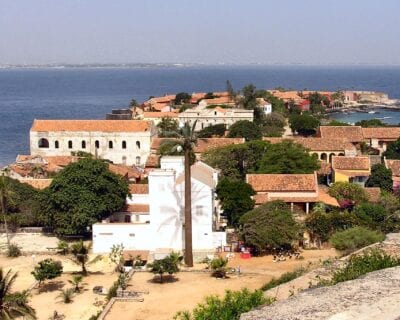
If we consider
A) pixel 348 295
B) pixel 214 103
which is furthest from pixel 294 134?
pixel 348 295

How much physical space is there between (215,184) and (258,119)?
127 feet

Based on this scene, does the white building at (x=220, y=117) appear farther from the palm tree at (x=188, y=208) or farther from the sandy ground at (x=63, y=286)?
the palm tree at (x=188, y=208)

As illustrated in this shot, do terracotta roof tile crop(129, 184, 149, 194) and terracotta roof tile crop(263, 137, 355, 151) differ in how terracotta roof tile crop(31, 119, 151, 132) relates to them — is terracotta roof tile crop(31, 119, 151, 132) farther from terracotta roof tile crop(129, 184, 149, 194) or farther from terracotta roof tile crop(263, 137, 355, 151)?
terracotta roof tile crop(129, 184, 149, 194)

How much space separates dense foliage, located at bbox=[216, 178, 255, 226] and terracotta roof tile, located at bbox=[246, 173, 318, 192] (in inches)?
112

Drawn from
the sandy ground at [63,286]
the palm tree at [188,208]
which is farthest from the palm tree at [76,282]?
the palm tree at [188,208]

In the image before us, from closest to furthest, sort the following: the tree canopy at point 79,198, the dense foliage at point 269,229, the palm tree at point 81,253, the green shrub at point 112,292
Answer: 1. the green shrub at point 112,292
2. the palm tree at point 81,253
3. the dense foliage at point 269,229
4. the tree canopy at point 79,198

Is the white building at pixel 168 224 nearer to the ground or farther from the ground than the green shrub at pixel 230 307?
nearer to the ground

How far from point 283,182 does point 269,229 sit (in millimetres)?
7454

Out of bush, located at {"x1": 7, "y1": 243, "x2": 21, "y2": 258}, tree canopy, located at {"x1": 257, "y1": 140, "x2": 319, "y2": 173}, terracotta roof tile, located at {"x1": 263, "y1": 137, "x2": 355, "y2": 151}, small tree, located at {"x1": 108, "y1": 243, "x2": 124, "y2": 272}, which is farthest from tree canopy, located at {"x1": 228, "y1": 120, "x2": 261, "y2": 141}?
bush, located at {"x1": 7, "y1": 243, "x2": 21, "y2": 258}

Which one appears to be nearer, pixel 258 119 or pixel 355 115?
pixel 258 119

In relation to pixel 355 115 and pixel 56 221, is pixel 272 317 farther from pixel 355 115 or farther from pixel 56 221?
pixel 355 115

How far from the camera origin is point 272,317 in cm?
1033

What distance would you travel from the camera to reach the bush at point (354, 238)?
2580 centimetres

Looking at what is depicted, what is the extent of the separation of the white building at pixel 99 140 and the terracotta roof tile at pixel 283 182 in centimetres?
2092
